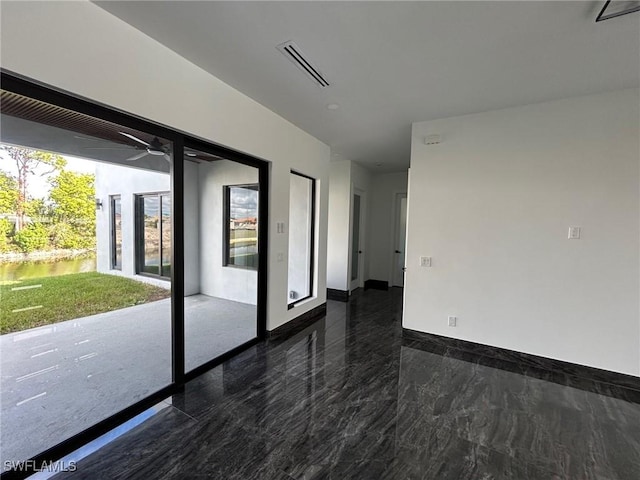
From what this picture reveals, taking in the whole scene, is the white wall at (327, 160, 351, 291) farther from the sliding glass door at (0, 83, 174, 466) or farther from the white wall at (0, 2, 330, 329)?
the sliding glass door at (0, 83, 174, 466)

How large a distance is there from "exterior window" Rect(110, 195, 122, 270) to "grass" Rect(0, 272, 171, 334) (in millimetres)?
127

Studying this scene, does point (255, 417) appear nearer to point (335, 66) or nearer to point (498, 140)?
point (335, 66)

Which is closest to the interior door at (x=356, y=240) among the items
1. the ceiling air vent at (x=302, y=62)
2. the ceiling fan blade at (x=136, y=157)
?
the ceiling air vent at (x=302, y=62)

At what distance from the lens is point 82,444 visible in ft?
6.12

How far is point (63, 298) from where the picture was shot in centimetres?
194

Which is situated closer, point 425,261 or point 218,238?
point 425,261

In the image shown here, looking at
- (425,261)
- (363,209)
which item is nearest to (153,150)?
(425,261)

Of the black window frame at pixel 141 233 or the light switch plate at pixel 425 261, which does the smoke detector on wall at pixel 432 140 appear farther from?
the black window frame at pixel 141 233

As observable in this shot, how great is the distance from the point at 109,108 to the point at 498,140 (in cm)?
371

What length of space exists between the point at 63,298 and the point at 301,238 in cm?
300

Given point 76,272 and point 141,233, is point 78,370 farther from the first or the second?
point 141,233

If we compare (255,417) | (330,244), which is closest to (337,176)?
(330,244)

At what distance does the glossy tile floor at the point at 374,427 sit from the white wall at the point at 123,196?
1260 millimetres

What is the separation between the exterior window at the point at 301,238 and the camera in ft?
14.6
